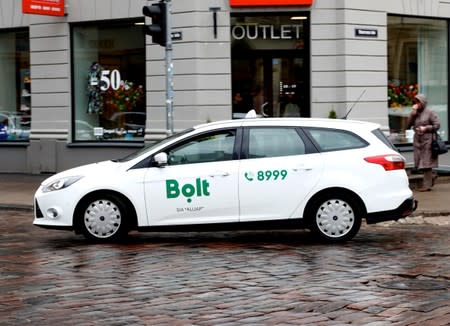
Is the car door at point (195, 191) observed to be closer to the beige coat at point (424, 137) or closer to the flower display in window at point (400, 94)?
the beige coat at point (424, 137)

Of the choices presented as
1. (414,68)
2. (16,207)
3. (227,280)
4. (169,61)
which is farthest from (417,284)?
(414,68)

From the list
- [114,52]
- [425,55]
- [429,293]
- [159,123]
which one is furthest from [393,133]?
[429,293]

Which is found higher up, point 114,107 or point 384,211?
point 114,107

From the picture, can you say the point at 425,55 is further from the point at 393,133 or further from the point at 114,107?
the point at 114,107

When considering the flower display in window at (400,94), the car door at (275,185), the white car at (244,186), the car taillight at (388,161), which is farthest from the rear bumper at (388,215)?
the flower display in window at (400,94)

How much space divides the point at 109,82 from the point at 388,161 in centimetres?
1090

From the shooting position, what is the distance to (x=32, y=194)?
697 inches

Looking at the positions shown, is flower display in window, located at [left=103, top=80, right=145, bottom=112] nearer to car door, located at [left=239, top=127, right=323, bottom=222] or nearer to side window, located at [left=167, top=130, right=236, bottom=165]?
side window, located at [left=167, top=130, right=236, bottom=165]

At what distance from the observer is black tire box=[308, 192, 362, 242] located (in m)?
10.7

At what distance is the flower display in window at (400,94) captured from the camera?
64.6 feet

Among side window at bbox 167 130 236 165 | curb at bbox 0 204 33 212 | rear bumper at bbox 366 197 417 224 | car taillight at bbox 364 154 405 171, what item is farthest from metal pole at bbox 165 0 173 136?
rear bumper at bbox 366 197 417 224

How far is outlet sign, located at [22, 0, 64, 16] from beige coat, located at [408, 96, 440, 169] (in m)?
8.45

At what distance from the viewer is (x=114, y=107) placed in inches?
801

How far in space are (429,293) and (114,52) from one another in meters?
14.0
